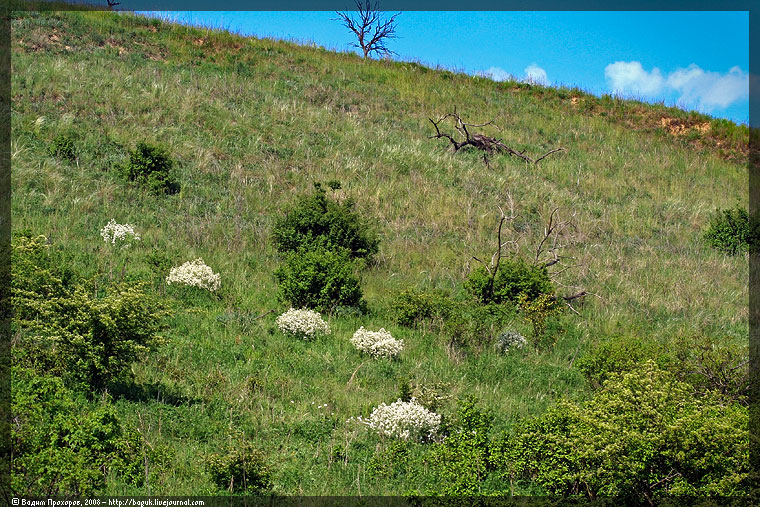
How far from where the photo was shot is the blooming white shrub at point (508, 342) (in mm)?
9492

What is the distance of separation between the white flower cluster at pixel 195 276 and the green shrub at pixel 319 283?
Result: 106cm

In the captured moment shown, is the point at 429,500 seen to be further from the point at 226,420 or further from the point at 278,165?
the point at 278,165

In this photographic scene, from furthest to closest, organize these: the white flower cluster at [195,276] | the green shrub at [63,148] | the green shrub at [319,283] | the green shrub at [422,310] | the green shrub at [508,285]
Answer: the green shrub at [63,148] → the green shrub at [508,285] → the green shrub at [319,283] → the green shrub at [422,310] → the white flower cluster at [195,276]

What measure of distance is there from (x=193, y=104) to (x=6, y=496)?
16685 mm

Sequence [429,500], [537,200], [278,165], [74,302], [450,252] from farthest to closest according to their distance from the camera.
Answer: [537,200], [278,165], [450,252], [74,302], [429,500]

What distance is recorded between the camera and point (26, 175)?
12742 millimetres

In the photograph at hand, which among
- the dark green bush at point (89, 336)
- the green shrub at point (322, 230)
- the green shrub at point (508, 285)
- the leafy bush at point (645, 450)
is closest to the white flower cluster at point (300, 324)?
the dark green bush at point (89, 336)

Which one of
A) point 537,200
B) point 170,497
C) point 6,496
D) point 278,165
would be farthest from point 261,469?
point 537,200

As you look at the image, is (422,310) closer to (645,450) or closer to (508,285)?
(508,285)

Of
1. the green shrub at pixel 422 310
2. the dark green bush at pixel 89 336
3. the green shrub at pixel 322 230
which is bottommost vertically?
the dark green bush at pixel 89 336

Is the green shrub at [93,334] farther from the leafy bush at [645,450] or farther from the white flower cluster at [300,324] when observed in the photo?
the leafy bush at [645,450]

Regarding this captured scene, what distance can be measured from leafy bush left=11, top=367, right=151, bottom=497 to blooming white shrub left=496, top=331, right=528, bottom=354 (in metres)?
5.59

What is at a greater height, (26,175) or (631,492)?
(26,175)

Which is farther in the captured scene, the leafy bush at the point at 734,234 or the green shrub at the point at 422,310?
the leafy bush at the point at 734,234
